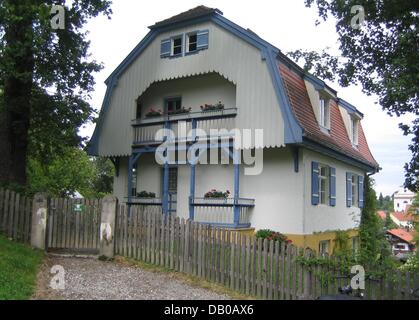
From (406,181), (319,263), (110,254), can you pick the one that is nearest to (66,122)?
(110,254)

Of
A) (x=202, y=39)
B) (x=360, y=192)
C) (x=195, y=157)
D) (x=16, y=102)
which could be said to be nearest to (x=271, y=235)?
(x=195, y=157)

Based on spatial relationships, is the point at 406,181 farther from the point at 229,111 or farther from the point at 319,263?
the point at 319,263

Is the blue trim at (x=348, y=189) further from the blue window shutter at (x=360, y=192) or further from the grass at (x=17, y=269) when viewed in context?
the grass at (x=17, y=269)

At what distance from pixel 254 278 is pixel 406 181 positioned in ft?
33.6

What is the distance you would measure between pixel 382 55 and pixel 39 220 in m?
13.4

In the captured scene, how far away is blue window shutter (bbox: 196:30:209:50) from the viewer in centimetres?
1650

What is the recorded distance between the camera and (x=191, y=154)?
1634 centimetres

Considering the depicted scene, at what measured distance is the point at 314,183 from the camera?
1573 centimetres

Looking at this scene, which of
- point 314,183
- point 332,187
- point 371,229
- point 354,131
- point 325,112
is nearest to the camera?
point 314,183

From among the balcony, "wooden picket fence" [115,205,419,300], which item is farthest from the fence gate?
the balcony

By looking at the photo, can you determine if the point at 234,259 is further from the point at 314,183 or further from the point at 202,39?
the point at 202,39

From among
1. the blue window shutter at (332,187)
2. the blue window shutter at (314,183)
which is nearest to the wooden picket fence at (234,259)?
the blue window shutter at (314,183)

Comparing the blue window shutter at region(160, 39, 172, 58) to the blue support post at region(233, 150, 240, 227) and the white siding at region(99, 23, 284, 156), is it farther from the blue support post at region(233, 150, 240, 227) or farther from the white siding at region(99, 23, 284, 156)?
the blue support post at region(233, 150, 240, 227)

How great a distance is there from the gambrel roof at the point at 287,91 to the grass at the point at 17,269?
27.6ft
